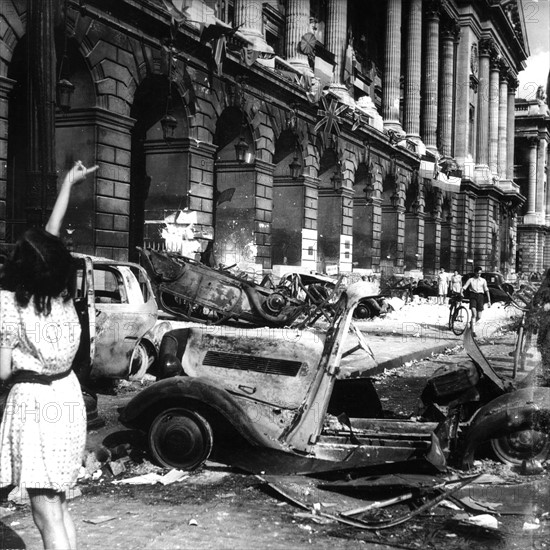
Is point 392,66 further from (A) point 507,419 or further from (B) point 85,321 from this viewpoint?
(A) point 507,419

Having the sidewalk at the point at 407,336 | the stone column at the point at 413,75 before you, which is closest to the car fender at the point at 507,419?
the sidewalk at the point at 407,336

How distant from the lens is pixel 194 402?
520cm

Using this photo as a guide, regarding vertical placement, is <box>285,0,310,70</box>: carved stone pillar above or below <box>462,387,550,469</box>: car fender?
above

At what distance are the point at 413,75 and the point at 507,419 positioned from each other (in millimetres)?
35772

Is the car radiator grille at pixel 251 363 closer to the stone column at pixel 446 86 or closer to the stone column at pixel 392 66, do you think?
the stone column at pixel 392 66

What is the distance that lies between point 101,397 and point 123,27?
10.4m

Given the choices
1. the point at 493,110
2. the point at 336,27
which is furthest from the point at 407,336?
the point at 493,110

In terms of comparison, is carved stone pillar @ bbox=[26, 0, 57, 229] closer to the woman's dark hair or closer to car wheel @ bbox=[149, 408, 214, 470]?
car wheel @ bbox=[149, 408, 214, 470]

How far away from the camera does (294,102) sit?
78.7ft

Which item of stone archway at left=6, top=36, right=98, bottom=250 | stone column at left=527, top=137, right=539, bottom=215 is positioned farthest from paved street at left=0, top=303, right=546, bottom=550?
stone column at left=527, top=137, right=539, bottom=215

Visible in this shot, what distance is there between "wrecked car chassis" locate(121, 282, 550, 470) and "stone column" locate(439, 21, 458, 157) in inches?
1609

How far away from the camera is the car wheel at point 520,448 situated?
5.27m

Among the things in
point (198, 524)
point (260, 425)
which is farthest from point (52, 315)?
point (260, 425)

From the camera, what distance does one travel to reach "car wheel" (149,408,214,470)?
5.16 metres
